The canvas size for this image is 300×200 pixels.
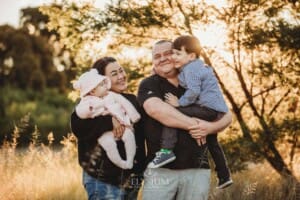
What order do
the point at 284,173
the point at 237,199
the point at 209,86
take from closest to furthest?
the point at 209,86, the point at 237,199, the point at 284,173

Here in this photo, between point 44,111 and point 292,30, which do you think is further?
point 44,111

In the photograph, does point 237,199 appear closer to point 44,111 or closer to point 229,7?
point 229,7

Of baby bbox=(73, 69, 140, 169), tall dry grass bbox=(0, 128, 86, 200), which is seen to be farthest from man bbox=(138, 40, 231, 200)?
tall dry grass bbox=(0, 128, 86, 200)

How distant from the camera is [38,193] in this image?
655 centimetres

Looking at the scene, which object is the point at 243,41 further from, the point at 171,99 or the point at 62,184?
the point at 171,99

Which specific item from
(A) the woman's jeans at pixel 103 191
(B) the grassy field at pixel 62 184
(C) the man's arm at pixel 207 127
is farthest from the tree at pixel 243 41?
(A) the woman's jeans at pixel 103 191

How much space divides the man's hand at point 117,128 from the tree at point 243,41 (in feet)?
10.9

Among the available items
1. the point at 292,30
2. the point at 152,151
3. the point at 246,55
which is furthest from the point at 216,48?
the point at 152,151

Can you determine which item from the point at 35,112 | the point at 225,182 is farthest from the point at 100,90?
the point at 35,112

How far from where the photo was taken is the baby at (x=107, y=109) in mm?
3850

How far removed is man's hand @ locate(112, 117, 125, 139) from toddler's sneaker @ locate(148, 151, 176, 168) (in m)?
0.31

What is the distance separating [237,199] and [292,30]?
2.27 metres

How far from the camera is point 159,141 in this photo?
13.2ft

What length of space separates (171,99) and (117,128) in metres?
0.47
